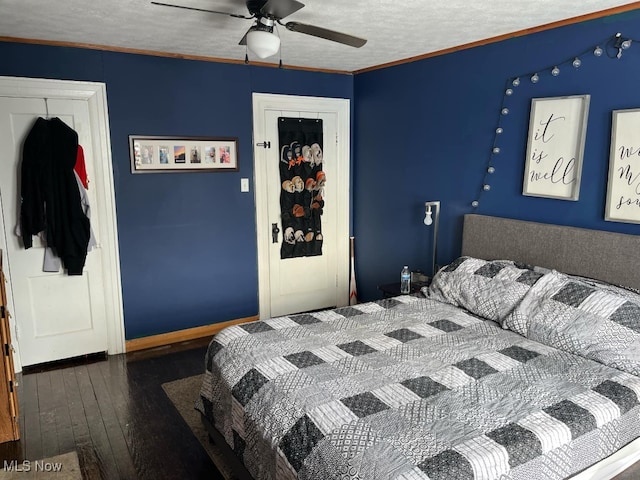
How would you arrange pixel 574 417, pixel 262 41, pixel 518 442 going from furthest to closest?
pixel 262 41
pixel 574 417
pixel 518 442

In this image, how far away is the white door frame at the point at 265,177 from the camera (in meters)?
4.25

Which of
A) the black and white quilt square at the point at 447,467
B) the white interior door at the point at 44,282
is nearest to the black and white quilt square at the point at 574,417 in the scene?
the black and white quilt square at the point at 447,467

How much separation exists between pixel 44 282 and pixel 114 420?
1.28 m

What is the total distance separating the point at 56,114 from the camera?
11.1 feet

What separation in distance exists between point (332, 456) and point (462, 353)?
1.02 meters

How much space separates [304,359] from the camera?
227 centimetres

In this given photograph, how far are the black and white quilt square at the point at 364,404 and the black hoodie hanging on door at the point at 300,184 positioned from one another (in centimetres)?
271

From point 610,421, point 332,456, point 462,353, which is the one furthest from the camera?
point 462,353

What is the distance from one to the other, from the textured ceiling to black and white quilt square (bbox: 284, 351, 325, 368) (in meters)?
1.80

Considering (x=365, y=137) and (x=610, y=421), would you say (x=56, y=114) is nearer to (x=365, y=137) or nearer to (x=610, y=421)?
(x=365, y=137)

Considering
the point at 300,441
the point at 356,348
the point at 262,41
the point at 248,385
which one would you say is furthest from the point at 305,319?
the point at 262,41

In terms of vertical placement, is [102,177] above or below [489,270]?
above

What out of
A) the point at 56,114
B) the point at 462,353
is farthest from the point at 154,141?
the point at 462,353

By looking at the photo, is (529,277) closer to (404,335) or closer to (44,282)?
(404,335)
